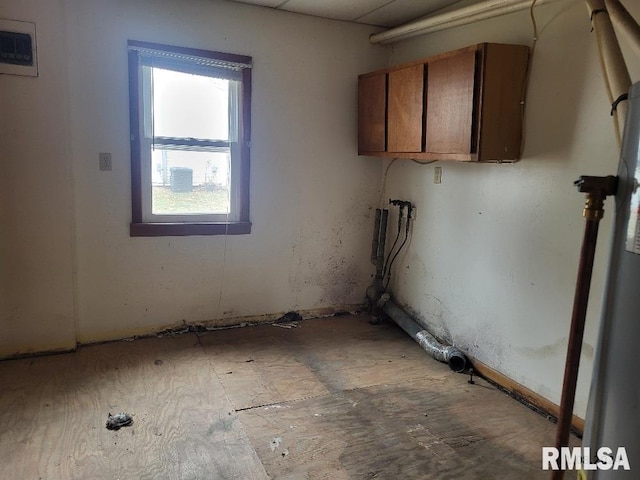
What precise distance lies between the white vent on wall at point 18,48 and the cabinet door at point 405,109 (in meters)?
2.20

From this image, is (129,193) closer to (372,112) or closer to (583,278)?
(372,112)

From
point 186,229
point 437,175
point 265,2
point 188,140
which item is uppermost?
point 265,2

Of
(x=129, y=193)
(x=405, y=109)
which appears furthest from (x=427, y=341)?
(x=129, y=193)

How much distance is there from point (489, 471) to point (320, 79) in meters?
2.81

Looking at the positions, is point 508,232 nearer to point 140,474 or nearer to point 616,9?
point 616,9

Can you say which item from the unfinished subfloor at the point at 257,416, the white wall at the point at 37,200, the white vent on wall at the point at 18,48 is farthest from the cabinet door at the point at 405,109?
the white vent on wall at the point at 18,48

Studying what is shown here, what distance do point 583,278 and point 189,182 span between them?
104 inches

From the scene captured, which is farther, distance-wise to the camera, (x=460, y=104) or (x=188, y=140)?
(x=188, y=140)

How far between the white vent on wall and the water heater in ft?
9.76

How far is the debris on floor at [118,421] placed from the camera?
2.27 m

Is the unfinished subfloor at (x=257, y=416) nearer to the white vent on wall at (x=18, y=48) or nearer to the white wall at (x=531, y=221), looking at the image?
A: the white wall at (x=531, y=221)

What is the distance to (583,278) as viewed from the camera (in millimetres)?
1392

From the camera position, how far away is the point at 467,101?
2631mm

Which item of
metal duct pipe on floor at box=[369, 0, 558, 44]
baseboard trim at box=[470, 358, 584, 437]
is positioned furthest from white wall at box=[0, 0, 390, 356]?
baseboard trim at box=[470, 358, 584, 437]
